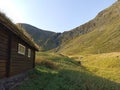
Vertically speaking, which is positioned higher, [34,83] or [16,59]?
[16,59]

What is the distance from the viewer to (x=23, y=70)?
27.1 meters

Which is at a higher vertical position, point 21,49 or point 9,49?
point 21,49

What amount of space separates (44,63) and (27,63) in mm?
12263

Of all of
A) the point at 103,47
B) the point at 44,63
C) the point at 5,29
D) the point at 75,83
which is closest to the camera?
the point at 5,29

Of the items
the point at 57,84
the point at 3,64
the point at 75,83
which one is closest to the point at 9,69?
the point at 3,64

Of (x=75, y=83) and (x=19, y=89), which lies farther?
(x=75, y=83)

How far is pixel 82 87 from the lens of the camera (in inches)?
939

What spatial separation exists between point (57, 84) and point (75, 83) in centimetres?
215

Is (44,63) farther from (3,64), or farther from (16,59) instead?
(3,64)

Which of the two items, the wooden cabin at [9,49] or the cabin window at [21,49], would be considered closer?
the wooden cabin at [9,49]

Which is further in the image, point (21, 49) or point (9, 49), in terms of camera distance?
point (21, 49)

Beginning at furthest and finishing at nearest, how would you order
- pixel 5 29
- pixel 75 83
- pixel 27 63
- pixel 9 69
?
1. pixel 27 63
2. pixel 75 83
3. pixel 9 69
4. pixel 5 29

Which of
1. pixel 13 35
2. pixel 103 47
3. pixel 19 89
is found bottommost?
pixel 19 89

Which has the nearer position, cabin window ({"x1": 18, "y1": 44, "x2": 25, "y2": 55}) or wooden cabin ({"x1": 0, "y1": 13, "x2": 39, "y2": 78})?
wooden cabin ({"x1": 0, "y1": 13, "x2": 39, "y2": 78})
